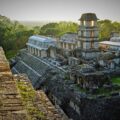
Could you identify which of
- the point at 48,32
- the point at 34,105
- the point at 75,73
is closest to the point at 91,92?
the point at 75,73

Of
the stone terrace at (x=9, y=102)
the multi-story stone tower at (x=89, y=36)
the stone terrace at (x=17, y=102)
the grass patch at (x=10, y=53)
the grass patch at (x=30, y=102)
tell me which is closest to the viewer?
the stone terrace at (x=9, y=102)

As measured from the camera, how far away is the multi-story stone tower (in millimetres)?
42031

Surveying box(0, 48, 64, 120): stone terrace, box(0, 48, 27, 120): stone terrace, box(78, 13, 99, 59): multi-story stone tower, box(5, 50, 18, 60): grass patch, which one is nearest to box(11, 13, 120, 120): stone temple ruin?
box(78, 13, 99, 59): multi-story stone tower

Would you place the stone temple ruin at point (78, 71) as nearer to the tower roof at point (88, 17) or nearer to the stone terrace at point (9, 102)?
the tower roof at point (88, 17)

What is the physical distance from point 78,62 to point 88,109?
13728 mm

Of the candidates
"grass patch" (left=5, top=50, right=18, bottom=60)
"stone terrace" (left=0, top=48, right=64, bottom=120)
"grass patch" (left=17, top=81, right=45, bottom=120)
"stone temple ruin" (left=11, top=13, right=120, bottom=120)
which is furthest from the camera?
"grass patch" (left=5, top=50, right=18, bottom=60)

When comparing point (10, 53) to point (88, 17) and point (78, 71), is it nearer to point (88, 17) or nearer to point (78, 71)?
point (88, 17)

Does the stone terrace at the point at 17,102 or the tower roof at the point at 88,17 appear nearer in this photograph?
the stone terrace at the point at 17,102

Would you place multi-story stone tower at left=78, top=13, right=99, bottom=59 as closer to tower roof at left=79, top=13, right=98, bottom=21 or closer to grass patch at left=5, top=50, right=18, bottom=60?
tower roof at left=79, top=13, right=98, bottom=21

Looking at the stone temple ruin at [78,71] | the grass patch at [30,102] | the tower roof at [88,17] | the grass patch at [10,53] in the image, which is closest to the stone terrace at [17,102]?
the grass patch at [30,102]

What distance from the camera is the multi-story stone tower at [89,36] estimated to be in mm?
42031

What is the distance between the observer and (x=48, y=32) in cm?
7431

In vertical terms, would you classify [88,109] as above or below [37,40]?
below

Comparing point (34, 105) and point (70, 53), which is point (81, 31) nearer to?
point (70, 53)
